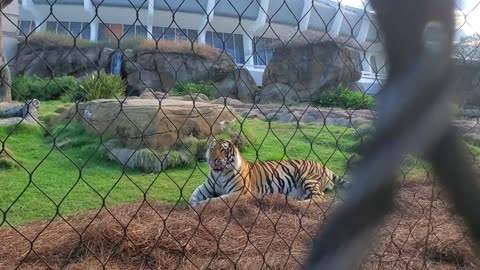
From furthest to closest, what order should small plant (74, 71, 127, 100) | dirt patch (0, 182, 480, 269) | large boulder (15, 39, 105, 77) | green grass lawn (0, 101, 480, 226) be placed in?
large boulder (15, 39, 105, 77) < small plant (74, 71, 127, 100) < green grass lawn (0, 101, 480, 226) < dirt patch (0, 182, 480, 269)

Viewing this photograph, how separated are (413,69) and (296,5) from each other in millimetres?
23055

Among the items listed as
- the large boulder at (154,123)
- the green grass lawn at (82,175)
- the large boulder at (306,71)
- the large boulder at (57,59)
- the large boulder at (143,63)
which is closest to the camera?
the green grass lawn at (82,175)

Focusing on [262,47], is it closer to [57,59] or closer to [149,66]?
[149,66]

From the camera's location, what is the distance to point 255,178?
201 inches

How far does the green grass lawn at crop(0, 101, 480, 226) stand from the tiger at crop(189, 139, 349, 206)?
0.62ft

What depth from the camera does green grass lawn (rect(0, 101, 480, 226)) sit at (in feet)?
13.4

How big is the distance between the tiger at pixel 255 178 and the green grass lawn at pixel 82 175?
0.19m

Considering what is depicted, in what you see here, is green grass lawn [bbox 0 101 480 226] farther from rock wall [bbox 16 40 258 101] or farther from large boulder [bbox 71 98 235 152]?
rock wall [bbox 16 40 258 101]

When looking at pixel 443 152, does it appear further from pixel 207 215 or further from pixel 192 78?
pixel 192 78

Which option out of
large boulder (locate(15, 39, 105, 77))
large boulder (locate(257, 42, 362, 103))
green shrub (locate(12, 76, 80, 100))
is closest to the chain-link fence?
green shrub (locate(12, 76, 80, 100))

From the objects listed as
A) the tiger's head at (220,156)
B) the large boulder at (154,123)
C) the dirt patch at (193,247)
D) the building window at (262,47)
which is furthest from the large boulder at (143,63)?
the dirt patch at (193,247)

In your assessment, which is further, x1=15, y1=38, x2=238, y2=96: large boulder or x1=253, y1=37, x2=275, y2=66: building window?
x1=15, y1=38, x2=238, y2=96: large boulder

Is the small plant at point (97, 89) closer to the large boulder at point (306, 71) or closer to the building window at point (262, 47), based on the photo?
the building window at point (262, 47)

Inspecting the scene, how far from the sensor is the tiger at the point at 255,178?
15.3 ft
